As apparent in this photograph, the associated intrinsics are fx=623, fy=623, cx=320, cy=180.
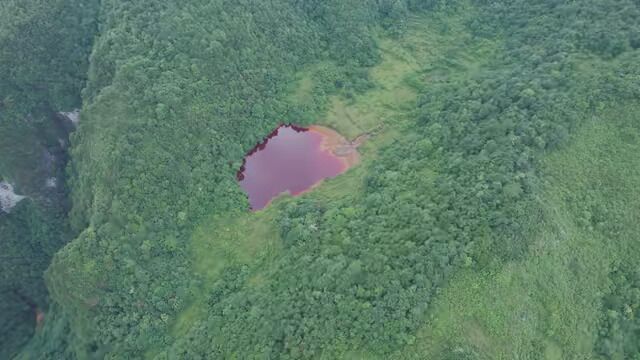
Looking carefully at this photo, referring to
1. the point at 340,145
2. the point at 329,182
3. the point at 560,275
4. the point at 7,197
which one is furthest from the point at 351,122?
the point at 7,197

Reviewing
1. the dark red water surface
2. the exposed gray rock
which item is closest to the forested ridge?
the exposed gray rock

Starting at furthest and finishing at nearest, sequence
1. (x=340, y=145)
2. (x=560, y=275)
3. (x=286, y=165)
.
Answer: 1. (x=340, y=145)
2. (x=286, y=165)
3. (x=560, y=275)

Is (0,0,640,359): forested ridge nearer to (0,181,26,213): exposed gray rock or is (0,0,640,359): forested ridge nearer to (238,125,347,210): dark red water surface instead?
(0,181,26,213): exposed gray rock

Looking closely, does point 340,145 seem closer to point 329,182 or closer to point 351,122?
point 351,122

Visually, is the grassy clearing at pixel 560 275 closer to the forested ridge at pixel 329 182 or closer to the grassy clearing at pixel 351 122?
the forested ridge at pixel 329 182

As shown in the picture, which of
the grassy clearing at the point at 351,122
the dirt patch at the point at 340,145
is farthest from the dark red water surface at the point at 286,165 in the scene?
the grassy clearing at the point at 351,122

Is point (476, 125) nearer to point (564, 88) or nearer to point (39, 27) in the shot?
point (564, 88)
